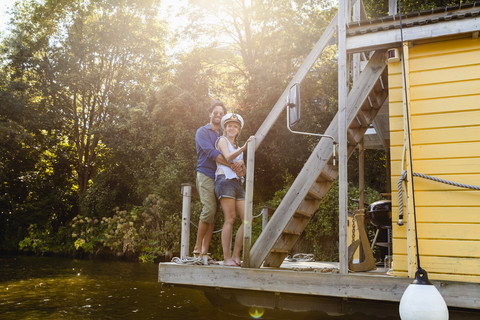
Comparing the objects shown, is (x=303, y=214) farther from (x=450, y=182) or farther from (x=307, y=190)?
(x=450, y=182)

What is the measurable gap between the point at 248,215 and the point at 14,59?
70.6 ft

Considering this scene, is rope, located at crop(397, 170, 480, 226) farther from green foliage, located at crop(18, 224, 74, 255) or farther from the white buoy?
green foliage, located at crop(18, 224, 74, 255)

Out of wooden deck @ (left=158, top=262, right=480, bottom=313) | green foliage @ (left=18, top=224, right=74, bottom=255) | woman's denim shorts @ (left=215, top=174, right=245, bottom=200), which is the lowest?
green foliage @ (left=18, top=224, right=74, bottom=255)

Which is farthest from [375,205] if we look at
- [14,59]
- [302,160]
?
[14,59]

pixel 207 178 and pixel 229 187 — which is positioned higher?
pixel 207 178

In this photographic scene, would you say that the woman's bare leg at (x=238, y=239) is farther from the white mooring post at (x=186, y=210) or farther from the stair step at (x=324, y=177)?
the stair step at (x=324, y=177)

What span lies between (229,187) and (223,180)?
11 centimetres

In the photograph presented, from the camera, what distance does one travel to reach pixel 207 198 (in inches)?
186

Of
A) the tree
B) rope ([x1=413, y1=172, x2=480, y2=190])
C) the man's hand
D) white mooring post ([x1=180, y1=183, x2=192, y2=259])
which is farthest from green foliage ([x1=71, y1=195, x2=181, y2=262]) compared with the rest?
rope ([x1=413, y1=172, x2=480, y2=190])

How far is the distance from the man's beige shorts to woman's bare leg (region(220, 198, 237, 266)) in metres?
0.19

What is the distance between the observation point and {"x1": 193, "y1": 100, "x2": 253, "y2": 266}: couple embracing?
4.55m

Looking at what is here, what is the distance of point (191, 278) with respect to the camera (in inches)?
174

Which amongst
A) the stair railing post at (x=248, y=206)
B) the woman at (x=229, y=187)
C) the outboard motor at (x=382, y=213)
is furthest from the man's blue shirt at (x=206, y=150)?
the outboard motor at (x=382, y=213)

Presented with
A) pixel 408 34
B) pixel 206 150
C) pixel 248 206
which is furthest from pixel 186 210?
pixel 408 34
